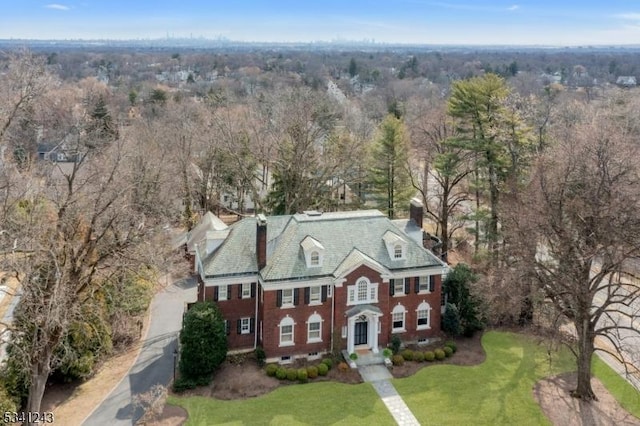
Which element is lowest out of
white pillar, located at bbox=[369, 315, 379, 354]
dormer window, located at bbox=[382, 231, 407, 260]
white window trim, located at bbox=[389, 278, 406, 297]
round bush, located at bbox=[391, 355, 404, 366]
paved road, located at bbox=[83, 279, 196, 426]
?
paved road, located at bbox=[83, 279, 196, 426]

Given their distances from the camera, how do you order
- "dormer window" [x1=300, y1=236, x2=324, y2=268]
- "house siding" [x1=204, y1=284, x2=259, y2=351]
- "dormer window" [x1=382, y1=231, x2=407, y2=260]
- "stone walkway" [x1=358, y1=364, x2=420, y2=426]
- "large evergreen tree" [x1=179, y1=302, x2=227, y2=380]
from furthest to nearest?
"dormer window" [x1=382, y1=231, x2=407, y2=260] < "dormer window" [x1=300, y1=236, x2=324, y2=268] < "house siding" [x1=204, y1=284, x2=259, y2=351] < "large evergreen tree" [x1=179, y1=302, x2=227, y2=380] < "stone walkway" [x1=358, y1=364, x2=420, y2=426]

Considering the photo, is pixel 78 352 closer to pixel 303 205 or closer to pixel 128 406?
pixel 128 406

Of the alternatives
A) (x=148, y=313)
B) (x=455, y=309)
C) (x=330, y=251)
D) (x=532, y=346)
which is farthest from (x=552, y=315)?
(x=148, y=313)

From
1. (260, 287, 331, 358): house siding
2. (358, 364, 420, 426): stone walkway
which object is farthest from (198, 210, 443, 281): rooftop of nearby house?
(358, 364, 420, 426): stone walkway

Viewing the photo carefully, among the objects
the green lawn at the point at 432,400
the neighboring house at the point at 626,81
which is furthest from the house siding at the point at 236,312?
the neighboring house at the point at 626,81

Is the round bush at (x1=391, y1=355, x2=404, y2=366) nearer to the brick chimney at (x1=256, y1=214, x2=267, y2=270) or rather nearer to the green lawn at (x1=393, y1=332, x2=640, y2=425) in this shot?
the green lawn at (x1=393, y1=332, x2=640, y2=425)

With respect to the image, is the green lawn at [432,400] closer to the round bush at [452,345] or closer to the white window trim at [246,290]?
the round bush at [452,345]

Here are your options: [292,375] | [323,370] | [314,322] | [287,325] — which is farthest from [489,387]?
[287,325]
